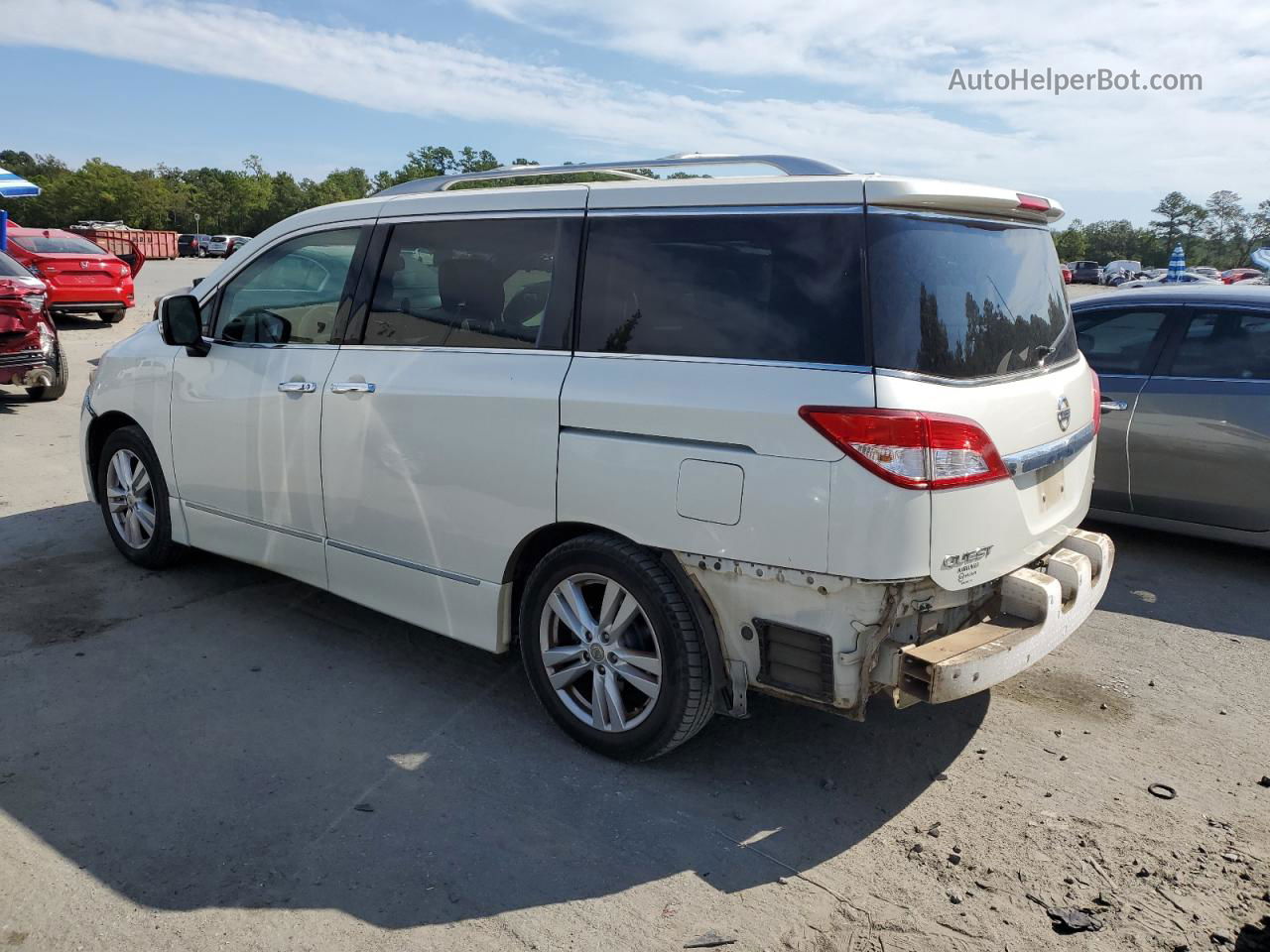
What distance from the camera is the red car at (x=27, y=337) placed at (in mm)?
10156

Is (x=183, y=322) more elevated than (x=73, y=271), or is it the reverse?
(x=73, y=271)

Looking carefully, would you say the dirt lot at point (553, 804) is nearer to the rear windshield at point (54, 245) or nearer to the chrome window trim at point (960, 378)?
the chrome window trim at point (960, 378)

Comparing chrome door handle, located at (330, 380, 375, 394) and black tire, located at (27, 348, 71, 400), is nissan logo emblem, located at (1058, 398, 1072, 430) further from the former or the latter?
black tire, located at (27, 348, 71, 400)

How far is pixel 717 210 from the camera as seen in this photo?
3.48m

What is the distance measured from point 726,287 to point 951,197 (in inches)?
30.0

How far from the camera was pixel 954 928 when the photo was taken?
2.89 m

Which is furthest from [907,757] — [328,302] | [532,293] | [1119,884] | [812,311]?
[328,302]

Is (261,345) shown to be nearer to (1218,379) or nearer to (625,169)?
(625,169)

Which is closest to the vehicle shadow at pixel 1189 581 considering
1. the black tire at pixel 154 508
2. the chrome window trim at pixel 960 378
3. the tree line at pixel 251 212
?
the chrome window trim at pixel 960 378

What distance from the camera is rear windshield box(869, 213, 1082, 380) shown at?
3.14 meters

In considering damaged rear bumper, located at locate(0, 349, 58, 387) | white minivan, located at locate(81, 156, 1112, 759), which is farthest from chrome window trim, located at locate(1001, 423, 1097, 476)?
damaged rear bumper, located at locate(0, 349, 58, 387)

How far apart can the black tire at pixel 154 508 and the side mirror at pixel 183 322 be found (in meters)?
0.74

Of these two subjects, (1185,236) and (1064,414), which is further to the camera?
(1185,236)

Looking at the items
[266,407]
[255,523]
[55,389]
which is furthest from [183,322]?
[55,389]
